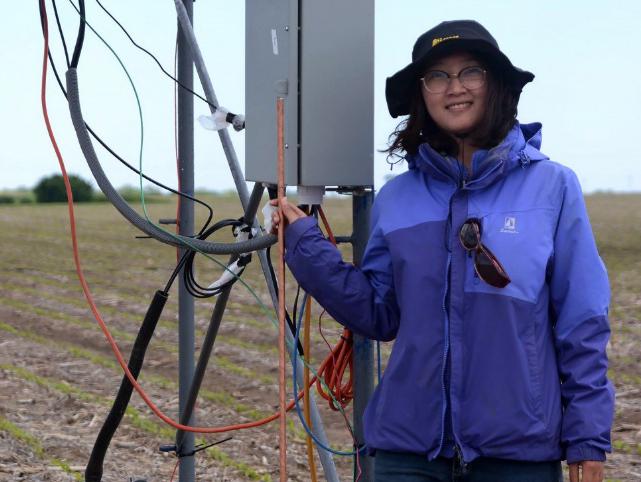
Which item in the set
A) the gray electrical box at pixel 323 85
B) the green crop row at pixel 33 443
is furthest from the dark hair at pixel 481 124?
the green crop row at pixel 33 443

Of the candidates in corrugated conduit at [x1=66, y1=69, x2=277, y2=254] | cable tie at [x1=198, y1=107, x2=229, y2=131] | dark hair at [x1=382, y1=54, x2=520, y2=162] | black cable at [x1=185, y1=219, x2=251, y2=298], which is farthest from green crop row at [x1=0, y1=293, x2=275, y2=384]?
dark hair at [x1=382, y1=54, x2=520, y2=162]

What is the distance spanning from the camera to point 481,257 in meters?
2.18

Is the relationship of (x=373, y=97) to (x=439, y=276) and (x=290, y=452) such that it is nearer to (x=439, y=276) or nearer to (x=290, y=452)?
(x=439, y=276)

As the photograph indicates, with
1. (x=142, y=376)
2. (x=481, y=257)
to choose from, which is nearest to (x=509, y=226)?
(x=481, y=257)

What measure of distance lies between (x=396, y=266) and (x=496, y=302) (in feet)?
0.89

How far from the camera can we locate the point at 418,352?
2256 millimetres

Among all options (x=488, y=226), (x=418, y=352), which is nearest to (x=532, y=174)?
(x=488, y=226)

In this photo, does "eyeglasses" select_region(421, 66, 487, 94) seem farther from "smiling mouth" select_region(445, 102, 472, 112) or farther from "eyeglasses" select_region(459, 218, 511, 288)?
"eyeglasses" select_region(459, 218, 511, 288)

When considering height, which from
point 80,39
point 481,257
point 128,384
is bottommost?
point 128,384

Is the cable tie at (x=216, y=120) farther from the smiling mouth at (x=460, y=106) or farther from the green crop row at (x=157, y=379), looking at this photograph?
the green crop row at (x=157, y=379)

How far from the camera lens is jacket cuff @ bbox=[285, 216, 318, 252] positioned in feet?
8.14

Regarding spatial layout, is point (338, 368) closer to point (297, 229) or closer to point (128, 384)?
point (297, 229)

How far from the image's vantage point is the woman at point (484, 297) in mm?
2174

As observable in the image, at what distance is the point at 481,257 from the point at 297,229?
53 cm
